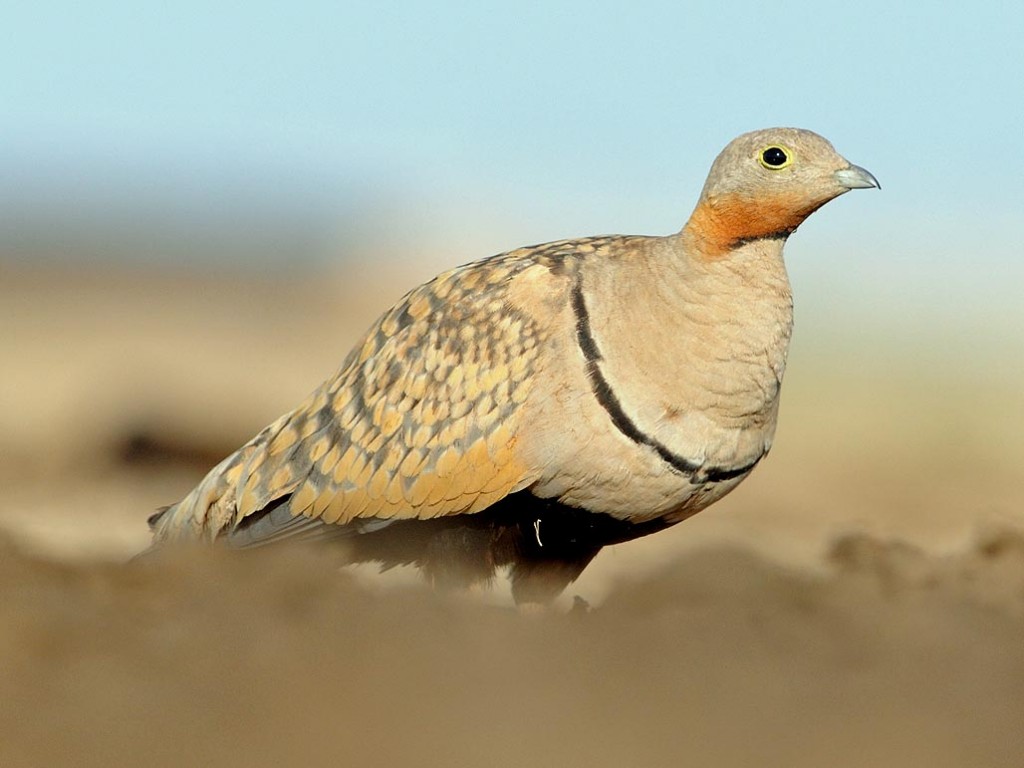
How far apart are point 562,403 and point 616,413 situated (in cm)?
19

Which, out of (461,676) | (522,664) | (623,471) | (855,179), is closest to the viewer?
(461,676)

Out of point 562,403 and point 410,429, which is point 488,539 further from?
point 562,403

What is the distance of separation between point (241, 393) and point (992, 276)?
55.1m

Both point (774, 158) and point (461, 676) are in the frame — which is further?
point (774, 158)

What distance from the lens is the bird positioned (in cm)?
630

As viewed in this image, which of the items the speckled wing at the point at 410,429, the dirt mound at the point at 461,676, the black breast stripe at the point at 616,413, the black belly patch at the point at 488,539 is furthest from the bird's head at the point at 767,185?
the dirt mound at the point at 461,676

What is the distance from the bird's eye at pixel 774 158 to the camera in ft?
21.2

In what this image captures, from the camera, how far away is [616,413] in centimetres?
626

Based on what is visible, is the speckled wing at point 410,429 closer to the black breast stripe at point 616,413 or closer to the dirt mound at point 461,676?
the black breast stripe at point 616,413

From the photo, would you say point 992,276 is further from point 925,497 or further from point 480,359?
point 480,359

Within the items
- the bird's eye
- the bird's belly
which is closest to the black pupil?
the bird's eye

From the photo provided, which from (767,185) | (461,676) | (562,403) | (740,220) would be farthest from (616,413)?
(461,676)

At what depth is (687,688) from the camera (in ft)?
15.6

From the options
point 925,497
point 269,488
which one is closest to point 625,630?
point 269,488
